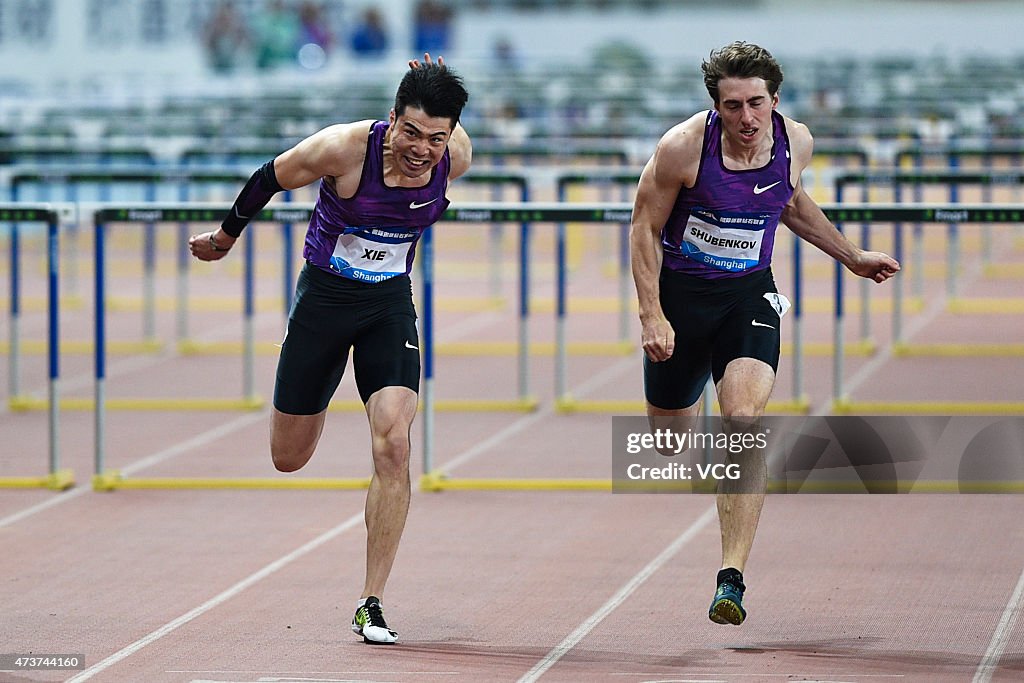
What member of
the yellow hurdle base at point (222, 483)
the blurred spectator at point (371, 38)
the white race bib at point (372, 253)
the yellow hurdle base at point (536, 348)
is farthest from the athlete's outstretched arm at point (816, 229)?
the blurred spectator at point (371, 38)

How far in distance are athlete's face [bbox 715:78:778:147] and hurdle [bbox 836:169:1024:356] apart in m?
2.61

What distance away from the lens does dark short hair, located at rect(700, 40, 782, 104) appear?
619 centimetres

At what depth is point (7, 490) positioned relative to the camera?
31.0ft

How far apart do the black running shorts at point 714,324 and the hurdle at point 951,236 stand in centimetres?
228

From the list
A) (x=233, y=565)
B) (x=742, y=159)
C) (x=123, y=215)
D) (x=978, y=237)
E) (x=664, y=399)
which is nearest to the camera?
(x=742, y=159)

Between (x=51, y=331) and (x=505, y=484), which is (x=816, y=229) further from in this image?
(x=51, y=331)

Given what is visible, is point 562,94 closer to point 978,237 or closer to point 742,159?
point 978,237

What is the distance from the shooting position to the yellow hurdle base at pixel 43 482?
9.38 meters

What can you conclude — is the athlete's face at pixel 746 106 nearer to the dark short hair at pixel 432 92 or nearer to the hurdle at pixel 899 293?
the dark short hair at pixel 432 92

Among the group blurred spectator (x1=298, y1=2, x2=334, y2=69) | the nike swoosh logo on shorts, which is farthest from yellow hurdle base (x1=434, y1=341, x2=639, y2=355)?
blurred spectator (x1=298, y1=2, x2=334, y2=69)

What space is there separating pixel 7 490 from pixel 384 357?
362 centimetres

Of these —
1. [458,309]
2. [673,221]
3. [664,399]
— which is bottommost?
[458,309]

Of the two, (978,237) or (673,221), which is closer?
(673,221)

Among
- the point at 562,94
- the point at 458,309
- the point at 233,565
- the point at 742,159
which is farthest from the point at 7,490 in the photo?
the point at 562,94
